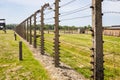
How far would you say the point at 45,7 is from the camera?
56.2 feet

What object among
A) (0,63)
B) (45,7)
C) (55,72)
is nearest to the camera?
(55,72)

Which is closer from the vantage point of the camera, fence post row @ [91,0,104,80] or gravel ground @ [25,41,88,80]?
fence post row @ [91,0,104,80]

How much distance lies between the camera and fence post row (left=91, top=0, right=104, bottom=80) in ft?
23.5

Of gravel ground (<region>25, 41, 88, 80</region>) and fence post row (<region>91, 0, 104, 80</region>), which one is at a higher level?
fence post row (<region>91, 0, 104, 80</region>)

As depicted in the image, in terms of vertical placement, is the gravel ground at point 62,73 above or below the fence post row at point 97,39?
below

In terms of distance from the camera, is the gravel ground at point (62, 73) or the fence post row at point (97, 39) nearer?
the fence post row at point (97, 39)

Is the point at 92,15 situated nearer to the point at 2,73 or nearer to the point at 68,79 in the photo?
the point at 68,79

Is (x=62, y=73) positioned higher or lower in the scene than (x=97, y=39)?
lower

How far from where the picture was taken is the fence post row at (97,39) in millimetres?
7172

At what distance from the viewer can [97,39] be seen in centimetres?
724

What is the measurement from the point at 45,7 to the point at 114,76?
784cm

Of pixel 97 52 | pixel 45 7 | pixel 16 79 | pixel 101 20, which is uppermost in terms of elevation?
pixel 45 7

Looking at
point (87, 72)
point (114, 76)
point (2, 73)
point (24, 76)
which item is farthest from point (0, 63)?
point (114, 76)

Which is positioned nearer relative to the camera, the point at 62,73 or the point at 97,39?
the point at 97,39
